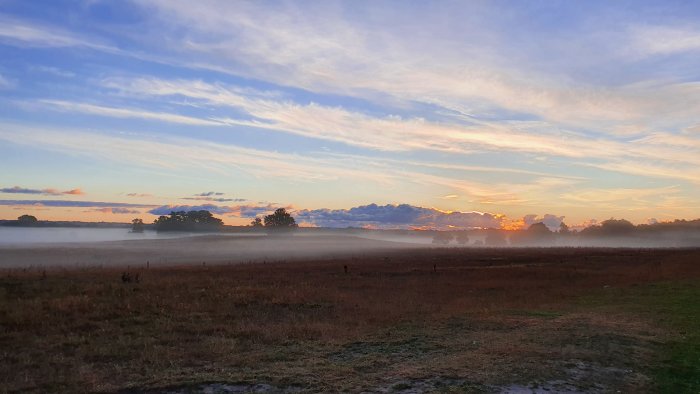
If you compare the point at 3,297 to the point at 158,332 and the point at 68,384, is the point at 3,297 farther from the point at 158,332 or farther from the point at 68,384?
the point at 68,384

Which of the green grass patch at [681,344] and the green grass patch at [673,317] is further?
the green grass patch at [673,317]

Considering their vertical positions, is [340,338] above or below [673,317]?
below

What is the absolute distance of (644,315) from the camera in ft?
74.4

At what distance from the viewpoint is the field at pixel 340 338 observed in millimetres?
12195

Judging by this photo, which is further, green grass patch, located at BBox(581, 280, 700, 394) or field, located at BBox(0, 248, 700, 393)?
green grass patch, located at BBox(581, 280, 700, 394)

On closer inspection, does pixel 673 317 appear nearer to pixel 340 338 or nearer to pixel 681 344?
pixel 681 344

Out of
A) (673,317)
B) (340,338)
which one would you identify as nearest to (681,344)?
(673,317)

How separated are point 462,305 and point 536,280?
17775mm

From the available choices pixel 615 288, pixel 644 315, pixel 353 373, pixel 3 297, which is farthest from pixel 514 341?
pixel 3 297

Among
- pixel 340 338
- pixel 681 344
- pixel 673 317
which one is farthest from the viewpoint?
pixel 673 317

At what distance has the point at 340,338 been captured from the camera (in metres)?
18.7

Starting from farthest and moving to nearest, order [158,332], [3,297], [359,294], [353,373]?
[359,294], [3,297], [158,332], [353,373]

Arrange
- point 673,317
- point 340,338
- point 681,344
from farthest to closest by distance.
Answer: point 673,317
point 340,338
point 681,344

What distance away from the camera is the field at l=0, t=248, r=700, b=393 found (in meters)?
12.2
